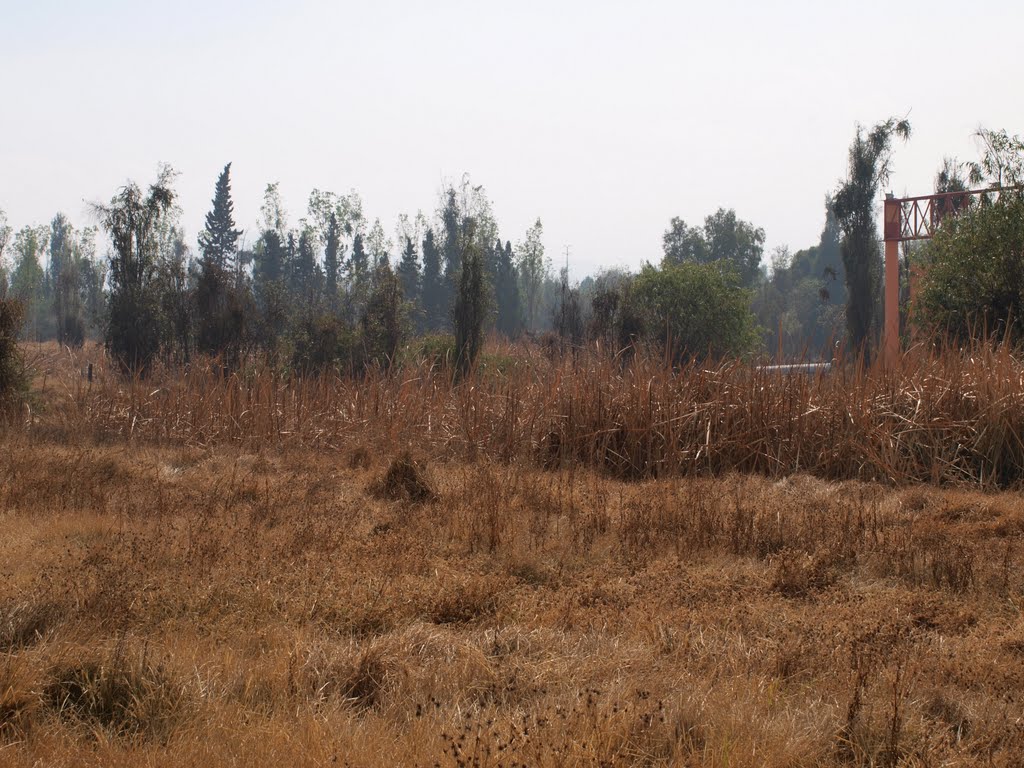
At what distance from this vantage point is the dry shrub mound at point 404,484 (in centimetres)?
773

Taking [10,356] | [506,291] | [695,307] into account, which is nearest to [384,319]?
[695,307]

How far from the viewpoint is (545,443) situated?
10133mm

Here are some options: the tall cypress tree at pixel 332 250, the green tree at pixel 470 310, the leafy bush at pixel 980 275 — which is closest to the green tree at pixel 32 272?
the tall cypress tree at pixel 332 250

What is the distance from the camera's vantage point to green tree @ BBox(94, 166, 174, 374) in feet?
76.2

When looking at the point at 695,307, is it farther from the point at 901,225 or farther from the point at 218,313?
the point at 218,313

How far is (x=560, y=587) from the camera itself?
505 centimetres

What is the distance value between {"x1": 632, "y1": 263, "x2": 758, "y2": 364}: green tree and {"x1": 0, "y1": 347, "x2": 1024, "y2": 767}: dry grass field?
12.6m

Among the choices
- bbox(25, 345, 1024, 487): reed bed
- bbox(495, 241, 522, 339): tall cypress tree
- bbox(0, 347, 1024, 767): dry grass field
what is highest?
bbox(495, 241, 522, 339): tall cypress tree

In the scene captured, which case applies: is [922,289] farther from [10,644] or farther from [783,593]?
[10,644]

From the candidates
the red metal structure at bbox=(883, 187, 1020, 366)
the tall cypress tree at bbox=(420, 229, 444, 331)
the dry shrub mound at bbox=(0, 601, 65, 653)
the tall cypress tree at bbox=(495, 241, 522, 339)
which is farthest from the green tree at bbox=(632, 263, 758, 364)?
the tall cypress tree at bbox=(495, 241, 522, 339)

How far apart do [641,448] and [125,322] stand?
1724 centimetres

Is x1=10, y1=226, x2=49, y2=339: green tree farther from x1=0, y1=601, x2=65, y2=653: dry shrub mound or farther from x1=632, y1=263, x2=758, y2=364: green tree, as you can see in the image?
x1=0, y1=601, x2=65, y2=653: dry shrub mound

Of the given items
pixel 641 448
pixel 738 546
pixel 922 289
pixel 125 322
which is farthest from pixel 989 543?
pixel 125 322

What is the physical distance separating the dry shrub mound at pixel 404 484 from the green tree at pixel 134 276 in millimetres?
16421
